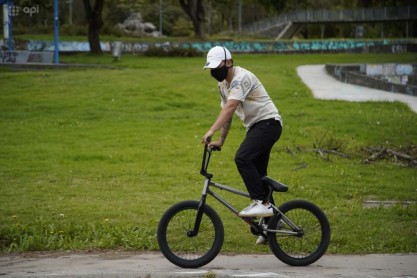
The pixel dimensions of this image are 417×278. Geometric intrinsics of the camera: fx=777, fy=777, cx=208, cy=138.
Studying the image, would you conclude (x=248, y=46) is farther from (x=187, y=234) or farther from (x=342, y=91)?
(x=187, y=234)

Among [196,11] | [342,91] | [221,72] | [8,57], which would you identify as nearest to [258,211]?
[221,72]

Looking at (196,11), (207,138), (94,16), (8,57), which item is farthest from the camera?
(196,11)

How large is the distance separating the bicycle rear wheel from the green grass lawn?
2.58 feet

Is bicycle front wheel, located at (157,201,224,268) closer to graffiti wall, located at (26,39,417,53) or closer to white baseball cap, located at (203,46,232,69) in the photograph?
white baseball cap, located at (203,46,232,69)

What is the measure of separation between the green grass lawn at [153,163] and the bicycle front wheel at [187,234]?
84 centimetres

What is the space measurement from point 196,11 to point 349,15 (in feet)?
64.8

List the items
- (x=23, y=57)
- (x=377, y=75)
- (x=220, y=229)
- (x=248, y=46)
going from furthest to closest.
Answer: (x=248, y=46) → (x=23, y=57) → (x=377, y=75) → (x=220, y=229)

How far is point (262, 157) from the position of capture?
309 inches

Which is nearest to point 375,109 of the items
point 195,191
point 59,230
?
point 195,191

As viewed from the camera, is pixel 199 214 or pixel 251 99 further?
pixel 251 99

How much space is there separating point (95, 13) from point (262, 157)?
38.8 metres

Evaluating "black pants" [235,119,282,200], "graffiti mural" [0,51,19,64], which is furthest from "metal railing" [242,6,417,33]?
"black pants" [235,119,282,200]

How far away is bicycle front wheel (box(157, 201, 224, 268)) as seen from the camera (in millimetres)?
7371

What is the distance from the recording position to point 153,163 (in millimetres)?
14305
